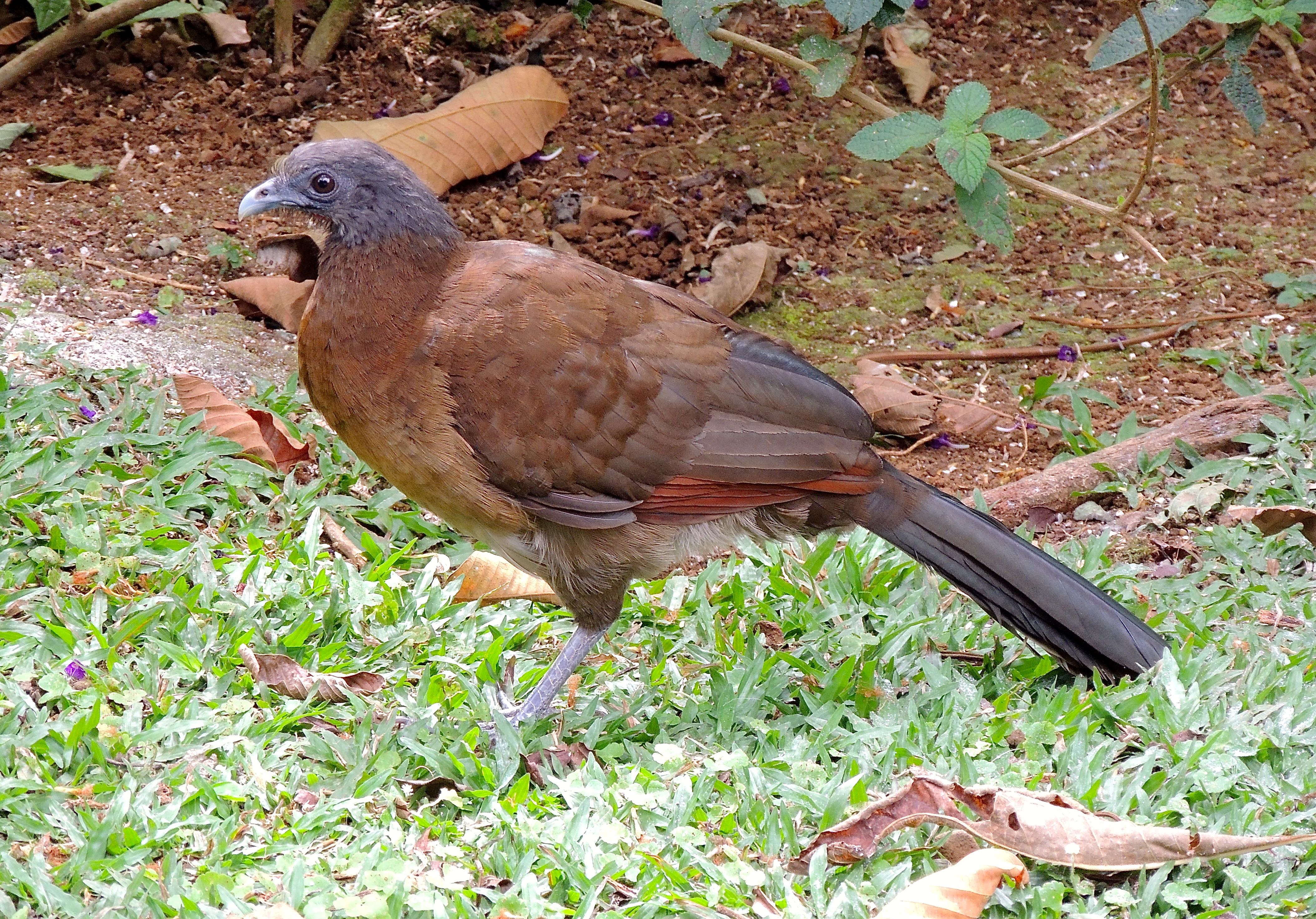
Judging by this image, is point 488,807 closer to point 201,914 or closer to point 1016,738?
point 201,914

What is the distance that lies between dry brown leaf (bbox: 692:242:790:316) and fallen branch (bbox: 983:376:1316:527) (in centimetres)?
160

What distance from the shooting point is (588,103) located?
7.48 m

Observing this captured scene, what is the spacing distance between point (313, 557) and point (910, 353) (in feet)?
10.1

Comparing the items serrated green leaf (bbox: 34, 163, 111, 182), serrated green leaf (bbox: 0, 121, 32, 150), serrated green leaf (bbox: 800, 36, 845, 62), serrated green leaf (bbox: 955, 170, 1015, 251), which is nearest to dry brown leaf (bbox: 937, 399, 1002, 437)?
serrated green leaf (bbox: 955, 170, 1015, 251)

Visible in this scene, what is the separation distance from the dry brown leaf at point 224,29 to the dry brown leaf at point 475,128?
1063 mm

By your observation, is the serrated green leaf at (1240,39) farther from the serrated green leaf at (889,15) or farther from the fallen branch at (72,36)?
the fallen branch at (72,36)

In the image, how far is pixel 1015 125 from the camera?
4.87m

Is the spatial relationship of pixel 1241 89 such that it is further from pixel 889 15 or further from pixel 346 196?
pixel 346 196

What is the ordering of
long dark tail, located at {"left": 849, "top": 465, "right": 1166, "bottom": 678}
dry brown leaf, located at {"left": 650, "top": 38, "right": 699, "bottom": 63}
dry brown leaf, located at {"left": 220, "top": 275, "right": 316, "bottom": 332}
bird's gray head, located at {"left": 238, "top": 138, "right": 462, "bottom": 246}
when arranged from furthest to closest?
dry brown leaf, located at {"left": 650, "top": 38, "right": 699, "bottom": 63}, dry brown leaf, located at {"left": 220, "top": 275, "right": 316, "bottom": 332}, long dark tail, located at {"left": 849, "top": 465, "right": 1166, "bottom": 678}, bird's gray head, located at {"left": 238, "top": 138, "right": 462, "bottom": 246}

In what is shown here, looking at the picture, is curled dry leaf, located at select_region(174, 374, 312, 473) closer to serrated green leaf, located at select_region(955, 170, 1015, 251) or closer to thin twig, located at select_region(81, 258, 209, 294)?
thin twig, located at select_region(81, 258, 209, 294)

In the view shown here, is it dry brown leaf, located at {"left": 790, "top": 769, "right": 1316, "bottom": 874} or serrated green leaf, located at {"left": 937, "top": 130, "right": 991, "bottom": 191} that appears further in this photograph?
serrated green leaf, located at {"left": 937, "top": 130, "right": 991, "bottom": 191}

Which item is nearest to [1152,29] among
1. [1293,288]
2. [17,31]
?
[1293,288]

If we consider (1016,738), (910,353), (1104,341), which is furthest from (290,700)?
(1104,341)

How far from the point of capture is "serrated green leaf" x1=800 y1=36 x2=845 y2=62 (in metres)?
5.32
